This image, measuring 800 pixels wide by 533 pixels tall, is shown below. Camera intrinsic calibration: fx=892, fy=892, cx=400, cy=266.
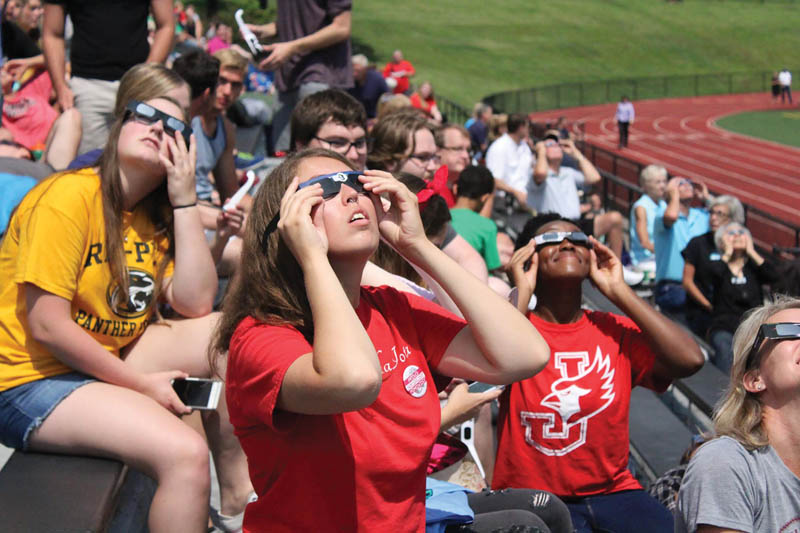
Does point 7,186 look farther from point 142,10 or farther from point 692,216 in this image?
point 692,216

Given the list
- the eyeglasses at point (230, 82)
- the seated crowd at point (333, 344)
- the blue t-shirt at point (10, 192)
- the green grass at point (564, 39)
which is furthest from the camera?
the green grass at point (564, 39)

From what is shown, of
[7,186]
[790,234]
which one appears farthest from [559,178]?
[7,186]

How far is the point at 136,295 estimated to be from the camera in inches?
139

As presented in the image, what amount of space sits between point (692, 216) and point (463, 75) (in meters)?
45.0

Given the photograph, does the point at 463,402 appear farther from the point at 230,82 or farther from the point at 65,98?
the point at 65,98

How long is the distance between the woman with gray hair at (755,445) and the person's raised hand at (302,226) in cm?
130

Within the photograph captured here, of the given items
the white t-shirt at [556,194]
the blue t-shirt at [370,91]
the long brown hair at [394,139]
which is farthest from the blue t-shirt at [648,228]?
the long brown hair at [394,139]

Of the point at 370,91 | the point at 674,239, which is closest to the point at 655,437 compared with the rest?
the point at 674,239

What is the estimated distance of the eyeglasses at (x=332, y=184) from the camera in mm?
2291

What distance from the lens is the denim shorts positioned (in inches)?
123

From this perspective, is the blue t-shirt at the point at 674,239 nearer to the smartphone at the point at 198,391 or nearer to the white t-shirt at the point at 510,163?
the white t-shirt at the point at 510,163

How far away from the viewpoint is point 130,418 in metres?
3.09

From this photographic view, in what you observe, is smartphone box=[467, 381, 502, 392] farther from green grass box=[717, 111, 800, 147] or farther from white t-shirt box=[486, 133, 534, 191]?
green grass box=[717, 111, 800, 147]

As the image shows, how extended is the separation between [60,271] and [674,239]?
21.5 ft
